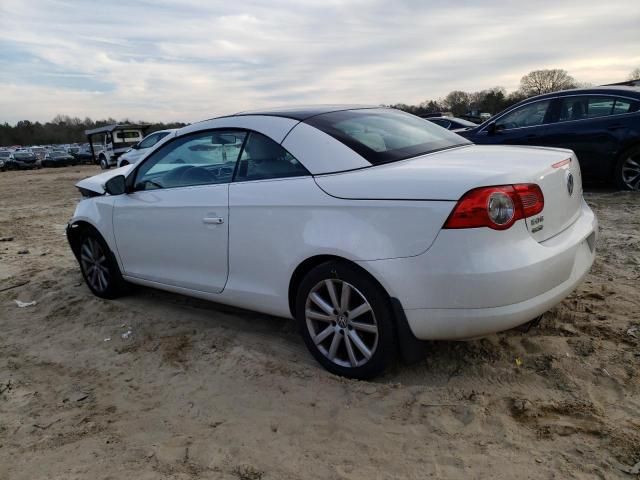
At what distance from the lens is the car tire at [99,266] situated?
448 cm

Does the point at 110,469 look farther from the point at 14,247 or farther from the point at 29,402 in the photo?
the point at 14,247

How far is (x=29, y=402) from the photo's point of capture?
3029mm

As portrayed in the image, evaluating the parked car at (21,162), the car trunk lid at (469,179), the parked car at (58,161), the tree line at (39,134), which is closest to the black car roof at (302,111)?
the car trunk lid at (469,179)

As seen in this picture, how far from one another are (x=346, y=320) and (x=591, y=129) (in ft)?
20.8

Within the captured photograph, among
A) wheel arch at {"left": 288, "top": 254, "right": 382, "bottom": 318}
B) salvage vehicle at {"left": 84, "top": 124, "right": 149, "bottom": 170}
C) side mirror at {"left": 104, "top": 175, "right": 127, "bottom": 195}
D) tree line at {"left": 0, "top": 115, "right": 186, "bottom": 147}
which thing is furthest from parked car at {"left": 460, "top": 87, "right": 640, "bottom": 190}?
tree line at {"left": 0, "top": 115, "right": 186, "bottom": 147}

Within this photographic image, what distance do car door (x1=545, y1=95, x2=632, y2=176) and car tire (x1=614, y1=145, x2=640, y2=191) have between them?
0.38 ft

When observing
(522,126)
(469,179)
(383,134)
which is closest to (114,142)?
(522,126)

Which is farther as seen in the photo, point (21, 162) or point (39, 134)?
point (39, 134)

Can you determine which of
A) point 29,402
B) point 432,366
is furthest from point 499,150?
point 29,402

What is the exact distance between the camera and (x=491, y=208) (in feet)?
7.82

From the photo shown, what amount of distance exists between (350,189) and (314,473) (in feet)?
4.46

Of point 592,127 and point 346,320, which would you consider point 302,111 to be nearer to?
point 346,320

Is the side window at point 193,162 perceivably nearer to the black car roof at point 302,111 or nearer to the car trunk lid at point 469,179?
the black car roof at point 302,111

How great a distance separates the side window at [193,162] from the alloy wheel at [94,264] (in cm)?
91
